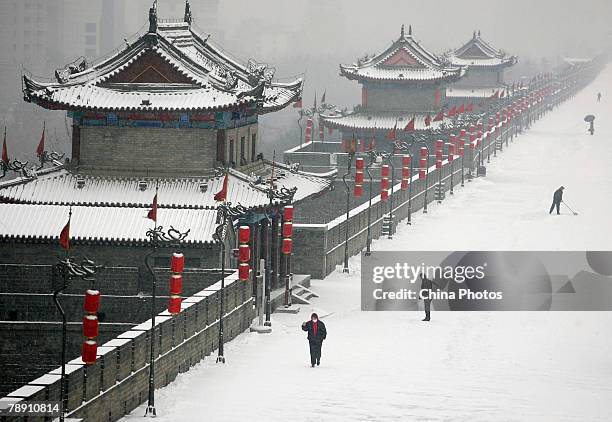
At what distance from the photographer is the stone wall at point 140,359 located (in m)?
23.7

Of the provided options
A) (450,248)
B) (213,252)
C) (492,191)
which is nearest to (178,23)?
(213,252)

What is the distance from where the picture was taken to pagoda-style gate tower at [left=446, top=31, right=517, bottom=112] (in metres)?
108

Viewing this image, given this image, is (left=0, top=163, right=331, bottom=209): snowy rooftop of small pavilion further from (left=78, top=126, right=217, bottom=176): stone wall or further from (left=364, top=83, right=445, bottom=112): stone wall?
(left=364, top=83, right=445, bottom=112): stone wall

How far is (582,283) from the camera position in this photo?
40125mm

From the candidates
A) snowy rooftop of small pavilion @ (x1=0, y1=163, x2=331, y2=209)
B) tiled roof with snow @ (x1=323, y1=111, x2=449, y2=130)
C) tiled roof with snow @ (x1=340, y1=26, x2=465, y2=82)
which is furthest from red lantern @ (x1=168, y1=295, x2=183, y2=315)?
tiled roof with snow @ (x1=340, y1=26, x2=465, y2=82)

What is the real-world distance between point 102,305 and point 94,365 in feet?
31.4

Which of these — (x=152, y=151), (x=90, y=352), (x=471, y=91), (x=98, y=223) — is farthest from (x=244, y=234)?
(x=471, y=91)

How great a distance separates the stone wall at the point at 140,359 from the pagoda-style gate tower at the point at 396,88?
43081mm

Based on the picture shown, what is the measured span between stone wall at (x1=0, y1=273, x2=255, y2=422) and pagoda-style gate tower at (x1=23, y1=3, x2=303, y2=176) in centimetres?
521

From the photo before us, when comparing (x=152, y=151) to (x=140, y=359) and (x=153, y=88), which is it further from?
(x=140, y=359)

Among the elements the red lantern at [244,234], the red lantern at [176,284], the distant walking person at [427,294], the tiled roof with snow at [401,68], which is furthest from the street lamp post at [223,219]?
the tiled roof with snow at [401,68]

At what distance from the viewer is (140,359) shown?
89.1 feet

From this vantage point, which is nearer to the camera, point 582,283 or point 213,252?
point 213,252

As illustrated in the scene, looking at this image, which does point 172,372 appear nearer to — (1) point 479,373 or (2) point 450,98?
(1) point 479,373
